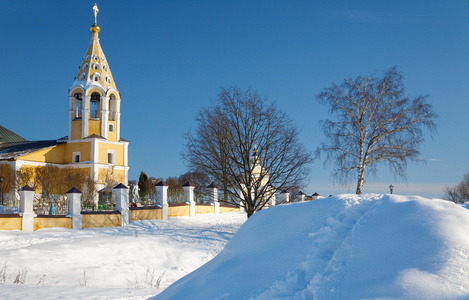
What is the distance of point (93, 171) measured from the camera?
36.6 m

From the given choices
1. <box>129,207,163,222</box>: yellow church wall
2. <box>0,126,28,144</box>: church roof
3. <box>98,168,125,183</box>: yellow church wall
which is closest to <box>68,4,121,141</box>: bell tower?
<box>98,168,125,183</box>: yellow church wall

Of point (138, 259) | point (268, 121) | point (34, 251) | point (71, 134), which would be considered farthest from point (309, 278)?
point (71, 134)

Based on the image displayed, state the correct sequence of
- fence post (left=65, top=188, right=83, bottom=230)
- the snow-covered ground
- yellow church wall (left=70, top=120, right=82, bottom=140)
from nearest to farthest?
1. the snow-covered ground
2. fence post (left=65, top=188, right=83, bottom=230)
3. yellow church wall (left=70, top=120, right=82, bottom=140)

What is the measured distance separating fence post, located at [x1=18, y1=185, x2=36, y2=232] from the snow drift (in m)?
15.0

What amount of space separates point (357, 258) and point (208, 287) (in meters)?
1.21

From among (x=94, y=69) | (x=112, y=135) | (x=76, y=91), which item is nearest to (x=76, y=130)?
(x=112, y=135)

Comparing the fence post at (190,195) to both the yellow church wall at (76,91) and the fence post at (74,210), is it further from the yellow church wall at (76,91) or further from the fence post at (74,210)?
the yellow church wall at (76,91)

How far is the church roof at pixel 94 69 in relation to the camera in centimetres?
3759

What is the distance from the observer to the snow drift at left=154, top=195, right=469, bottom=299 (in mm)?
2787

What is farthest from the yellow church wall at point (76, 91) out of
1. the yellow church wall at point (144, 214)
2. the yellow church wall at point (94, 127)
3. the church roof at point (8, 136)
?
the yellow church wall at point (144, 214)

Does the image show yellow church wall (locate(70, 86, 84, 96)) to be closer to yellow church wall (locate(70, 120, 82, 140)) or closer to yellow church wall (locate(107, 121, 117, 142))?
yellow church wall (locate(70, 120, 82, 140))

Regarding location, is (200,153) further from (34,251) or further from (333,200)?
(333,200)

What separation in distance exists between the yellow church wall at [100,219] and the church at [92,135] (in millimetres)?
18613

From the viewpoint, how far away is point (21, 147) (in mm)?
40375
